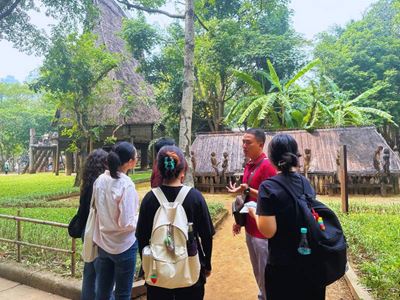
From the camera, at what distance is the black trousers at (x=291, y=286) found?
2.00m

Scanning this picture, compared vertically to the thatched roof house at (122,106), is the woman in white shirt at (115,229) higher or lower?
lower

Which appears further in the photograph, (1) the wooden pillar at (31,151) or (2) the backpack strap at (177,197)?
(1) the wooden pillar at (31,151)

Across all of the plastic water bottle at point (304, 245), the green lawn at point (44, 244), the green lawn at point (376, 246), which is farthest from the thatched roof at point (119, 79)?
the plastic water bottle at point (304, 245)

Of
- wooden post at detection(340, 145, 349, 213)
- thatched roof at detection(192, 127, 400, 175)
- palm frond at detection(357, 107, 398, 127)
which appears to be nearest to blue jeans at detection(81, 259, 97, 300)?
wooden post at detection(340, 145, 349, 213)

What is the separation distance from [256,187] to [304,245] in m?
1.01

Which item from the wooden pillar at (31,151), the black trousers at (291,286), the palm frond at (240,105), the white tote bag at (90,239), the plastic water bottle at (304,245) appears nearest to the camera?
the plastic water bottle at (304,245)

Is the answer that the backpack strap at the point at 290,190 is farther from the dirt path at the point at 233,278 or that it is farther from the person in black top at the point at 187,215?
the dirt path at the point at 233,278

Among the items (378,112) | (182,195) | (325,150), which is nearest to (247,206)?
(182,195)

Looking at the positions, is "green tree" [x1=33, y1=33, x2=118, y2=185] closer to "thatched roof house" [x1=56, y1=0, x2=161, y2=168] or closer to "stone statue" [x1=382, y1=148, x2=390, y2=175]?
"thatched roof house" [x1=56, y1=0, x2=161, y2=168]

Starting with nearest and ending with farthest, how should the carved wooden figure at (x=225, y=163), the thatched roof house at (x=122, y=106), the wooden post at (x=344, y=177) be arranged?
the wooden post at (x=344, y=177), the carved wooden figure at (x=225, y=163), the thatched roof house at (x=122, y=106)

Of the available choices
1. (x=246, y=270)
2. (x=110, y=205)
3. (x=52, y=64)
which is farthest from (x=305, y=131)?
(x=110, y=205)

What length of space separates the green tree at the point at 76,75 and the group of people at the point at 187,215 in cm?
1026

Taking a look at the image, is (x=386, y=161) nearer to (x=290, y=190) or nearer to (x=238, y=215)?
(x=238, y=215)

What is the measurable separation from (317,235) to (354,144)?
1033cm
